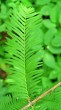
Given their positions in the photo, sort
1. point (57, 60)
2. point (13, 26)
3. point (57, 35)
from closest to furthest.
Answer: point (13, 26) < point (57, 35) < point (57, 60)

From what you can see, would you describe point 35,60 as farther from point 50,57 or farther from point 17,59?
point 50,57

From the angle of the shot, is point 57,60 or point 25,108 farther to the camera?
point 57,60

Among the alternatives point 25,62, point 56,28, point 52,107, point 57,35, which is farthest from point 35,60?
point 56,28

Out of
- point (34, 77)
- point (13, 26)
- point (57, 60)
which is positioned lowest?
point (57, 60)

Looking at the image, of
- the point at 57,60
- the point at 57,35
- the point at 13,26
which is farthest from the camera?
the point at 57,60

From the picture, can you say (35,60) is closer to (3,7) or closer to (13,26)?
(13,26)

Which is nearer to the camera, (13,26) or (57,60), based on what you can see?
(13,26)

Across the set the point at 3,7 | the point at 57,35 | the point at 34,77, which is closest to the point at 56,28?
the point at 57,35

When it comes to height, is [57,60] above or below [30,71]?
below

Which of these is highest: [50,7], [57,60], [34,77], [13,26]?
[50,7]
